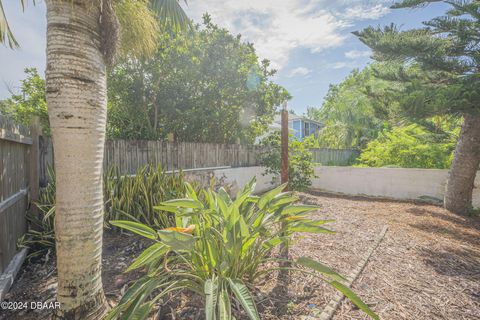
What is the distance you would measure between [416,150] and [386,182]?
1.69 metres

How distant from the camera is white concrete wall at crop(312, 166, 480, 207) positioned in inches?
243

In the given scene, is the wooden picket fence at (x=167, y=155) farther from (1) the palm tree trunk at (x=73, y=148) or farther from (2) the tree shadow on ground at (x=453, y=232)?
(2) the tree shadow on ground at (x=453, y=232)

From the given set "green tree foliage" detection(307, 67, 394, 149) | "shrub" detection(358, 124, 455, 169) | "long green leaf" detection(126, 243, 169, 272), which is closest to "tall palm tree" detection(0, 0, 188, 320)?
"long green leaf" detection(126, 243, 169, 272)

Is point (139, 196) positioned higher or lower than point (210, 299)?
higher

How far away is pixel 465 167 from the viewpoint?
4957mm

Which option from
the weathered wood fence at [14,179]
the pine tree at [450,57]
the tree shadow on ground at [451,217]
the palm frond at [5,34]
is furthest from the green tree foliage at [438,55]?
the weathered wood fence at [14,179]

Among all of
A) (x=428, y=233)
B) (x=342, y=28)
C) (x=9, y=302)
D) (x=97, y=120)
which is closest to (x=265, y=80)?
(x=342, y=28)

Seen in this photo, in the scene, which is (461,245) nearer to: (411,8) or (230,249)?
(230,249)

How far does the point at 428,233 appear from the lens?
12.0 ft

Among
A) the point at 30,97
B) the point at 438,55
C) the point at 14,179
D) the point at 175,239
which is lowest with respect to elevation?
the point at 175,239

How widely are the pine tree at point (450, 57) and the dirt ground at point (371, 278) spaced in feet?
5.40

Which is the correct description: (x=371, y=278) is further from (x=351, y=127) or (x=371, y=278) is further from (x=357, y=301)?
(x=351, y=127)

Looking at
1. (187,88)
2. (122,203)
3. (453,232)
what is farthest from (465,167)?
(187,88)

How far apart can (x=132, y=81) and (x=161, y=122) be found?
61.3 inches
